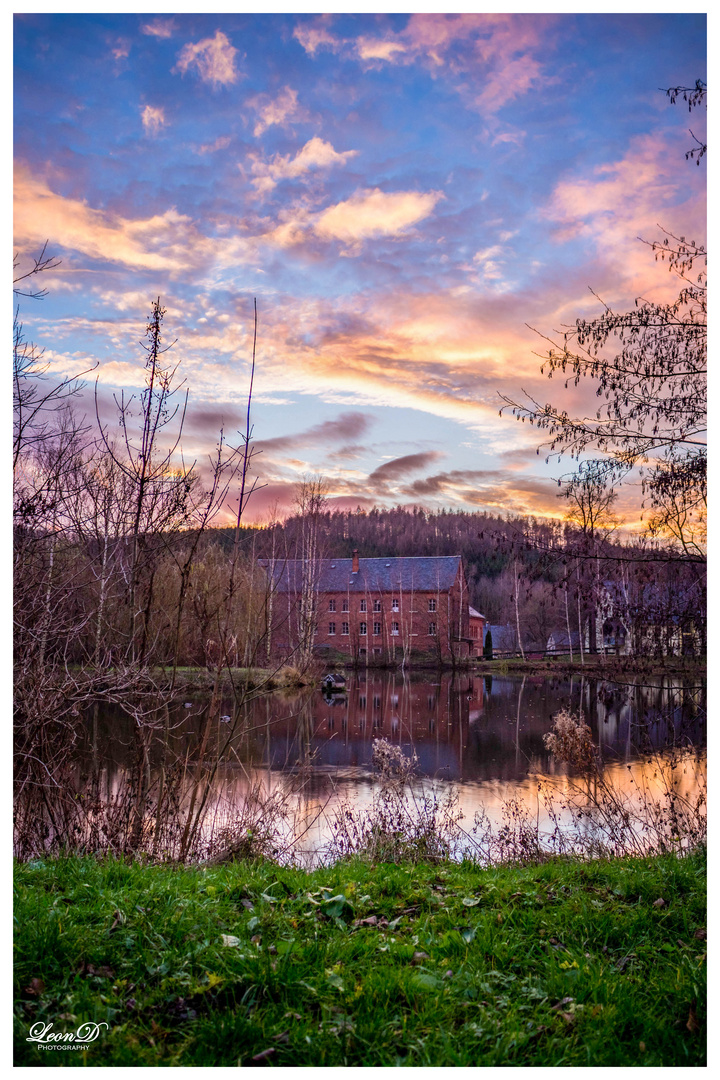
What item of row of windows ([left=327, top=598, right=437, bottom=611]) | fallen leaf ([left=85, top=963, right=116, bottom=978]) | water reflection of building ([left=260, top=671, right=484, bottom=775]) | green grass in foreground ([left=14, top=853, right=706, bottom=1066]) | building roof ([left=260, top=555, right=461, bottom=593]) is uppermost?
building roof ([left=260, top=555, right=461, bottom=593])

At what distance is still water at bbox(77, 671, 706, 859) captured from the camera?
21.1ft

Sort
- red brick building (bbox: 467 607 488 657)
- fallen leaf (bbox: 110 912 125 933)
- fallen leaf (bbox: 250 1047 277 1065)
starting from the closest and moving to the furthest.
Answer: fallen leaf (bbox: 250 1047 277 1065)
fallen leaf (bbox: 110 912 125 933)
red brick building (bbox: 467 607 488 657)

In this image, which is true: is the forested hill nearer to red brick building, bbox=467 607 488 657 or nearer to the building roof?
the building roof

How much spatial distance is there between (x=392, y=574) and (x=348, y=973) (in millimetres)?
41348

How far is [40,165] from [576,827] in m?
8.41

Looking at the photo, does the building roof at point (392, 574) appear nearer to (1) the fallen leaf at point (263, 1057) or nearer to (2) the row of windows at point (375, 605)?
(2) the row of windows at point (375, 605)

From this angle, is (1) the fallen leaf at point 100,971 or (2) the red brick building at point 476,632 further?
(2) the red brick building at point 476,632

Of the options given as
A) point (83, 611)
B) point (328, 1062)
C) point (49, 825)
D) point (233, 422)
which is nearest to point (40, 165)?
point (233, 422)

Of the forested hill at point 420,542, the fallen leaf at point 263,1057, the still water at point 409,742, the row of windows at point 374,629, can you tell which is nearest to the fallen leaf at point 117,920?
the fallen leaf at point 263,1057

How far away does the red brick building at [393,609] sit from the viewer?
39.4m

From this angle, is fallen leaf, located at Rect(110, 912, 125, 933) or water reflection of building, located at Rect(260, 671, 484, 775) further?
water reflection of building, located at Rect(260, 671, 484, 775)

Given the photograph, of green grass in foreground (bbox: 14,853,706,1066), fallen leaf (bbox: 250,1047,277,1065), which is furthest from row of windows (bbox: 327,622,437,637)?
fallen leaf (bbox: 250,1047,277,1065)
